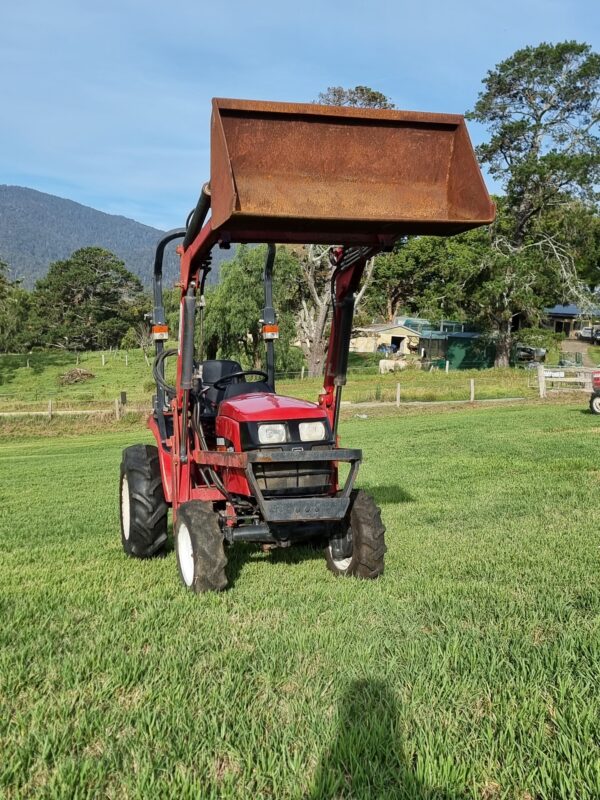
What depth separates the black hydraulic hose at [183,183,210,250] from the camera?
5.07 metres

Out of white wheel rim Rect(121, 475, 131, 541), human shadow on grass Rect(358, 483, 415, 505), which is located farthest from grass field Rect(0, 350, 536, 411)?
white wheel rim Rect(121, 475, 131, 541)

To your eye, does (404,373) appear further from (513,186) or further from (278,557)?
(278,557)

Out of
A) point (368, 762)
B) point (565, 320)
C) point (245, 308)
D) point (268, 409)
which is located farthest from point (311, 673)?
point (565, 320)

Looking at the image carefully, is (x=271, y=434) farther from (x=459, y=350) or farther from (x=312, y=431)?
(x=459, y=350)

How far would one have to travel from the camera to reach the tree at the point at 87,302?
8512cm

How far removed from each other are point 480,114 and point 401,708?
42.9m

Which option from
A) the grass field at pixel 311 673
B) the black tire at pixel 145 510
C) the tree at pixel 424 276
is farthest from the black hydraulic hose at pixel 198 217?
the tree at pixel 424 276

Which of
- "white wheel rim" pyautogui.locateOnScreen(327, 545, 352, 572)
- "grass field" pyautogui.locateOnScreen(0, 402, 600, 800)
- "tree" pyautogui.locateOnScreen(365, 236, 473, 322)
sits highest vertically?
Result: "tree" pyautogui.locateOnScreen(365, 236, 473, 322)

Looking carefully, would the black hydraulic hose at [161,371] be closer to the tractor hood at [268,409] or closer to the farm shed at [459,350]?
the tractor hood at [268,409]

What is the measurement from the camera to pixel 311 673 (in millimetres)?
3727

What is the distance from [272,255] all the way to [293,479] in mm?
2203

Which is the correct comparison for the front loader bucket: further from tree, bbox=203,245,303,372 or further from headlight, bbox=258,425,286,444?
tree, bbox=203,245,303,372

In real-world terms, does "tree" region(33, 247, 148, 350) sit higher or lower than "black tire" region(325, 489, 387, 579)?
higher

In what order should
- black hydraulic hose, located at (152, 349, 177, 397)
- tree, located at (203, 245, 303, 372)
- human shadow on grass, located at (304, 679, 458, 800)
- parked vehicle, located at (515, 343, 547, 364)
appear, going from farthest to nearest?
parked vehicle, located at (515, 343, 547, 364), tree, located at (203, 245, 303, 372), black hydraulic hose, located at (152, 349, 177, 397), human shadow on grass, located at (304, 679, 458, 800)
